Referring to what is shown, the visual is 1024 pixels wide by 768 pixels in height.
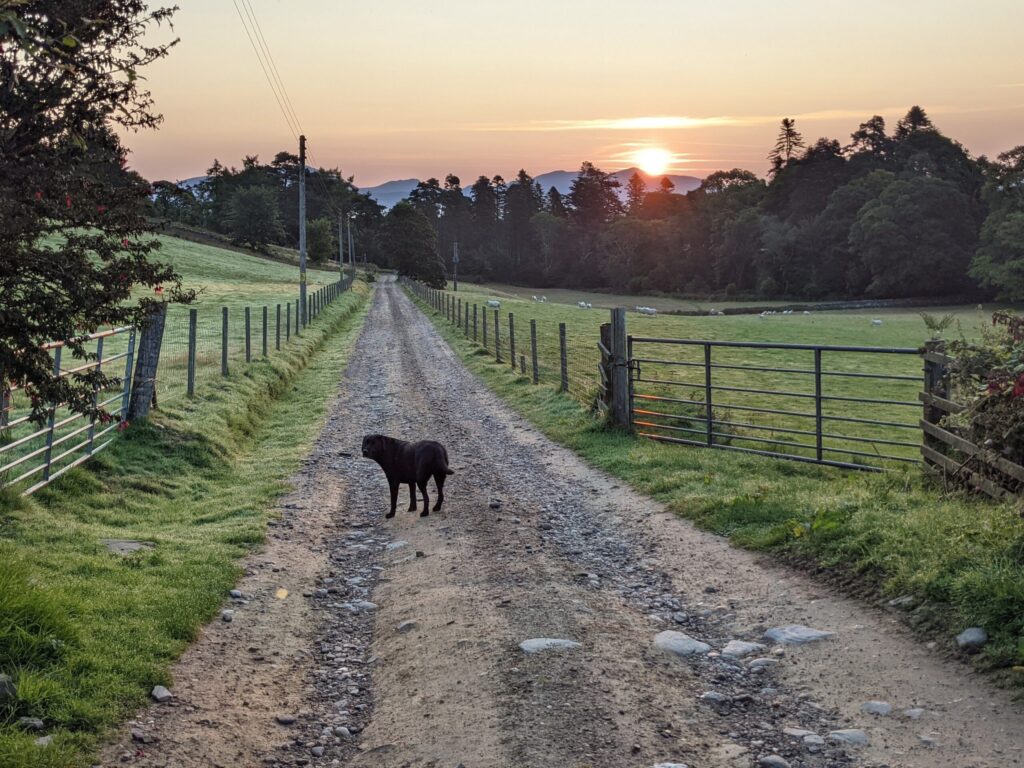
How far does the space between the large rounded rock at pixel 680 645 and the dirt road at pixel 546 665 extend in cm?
3

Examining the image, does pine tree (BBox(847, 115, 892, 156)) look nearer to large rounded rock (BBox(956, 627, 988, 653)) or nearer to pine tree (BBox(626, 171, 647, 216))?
pine tree (BBox(626, 171, 647, 216))

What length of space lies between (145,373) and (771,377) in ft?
74.5

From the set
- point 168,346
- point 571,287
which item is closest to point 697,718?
point 168,346

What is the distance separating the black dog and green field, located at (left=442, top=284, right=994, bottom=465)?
452cm

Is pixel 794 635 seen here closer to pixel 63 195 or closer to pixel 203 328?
pixel 63 195

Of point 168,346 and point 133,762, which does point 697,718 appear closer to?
point 133,762

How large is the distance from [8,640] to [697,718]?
4149mm

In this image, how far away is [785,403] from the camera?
24.3 metres

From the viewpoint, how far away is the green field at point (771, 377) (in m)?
14.7

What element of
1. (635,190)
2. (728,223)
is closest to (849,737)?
(728,223)

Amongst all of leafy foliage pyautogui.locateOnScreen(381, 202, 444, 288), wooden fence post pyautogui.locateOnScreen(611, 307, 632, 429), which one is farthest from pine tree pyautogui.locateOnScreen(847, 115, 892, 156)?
wooden fence post pyautogui.locateOnScreen(611, 307, 632, 429)

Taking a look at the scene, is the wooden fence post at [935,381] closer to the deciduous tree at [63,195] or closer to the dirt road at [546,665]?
the dirt road at [546,665]

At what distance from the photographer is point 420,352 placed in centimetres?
3183

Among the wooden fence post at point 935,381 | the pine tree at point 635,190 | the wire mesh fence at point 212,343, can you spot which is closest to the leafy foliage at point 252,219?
the pine tree at point 635,190
